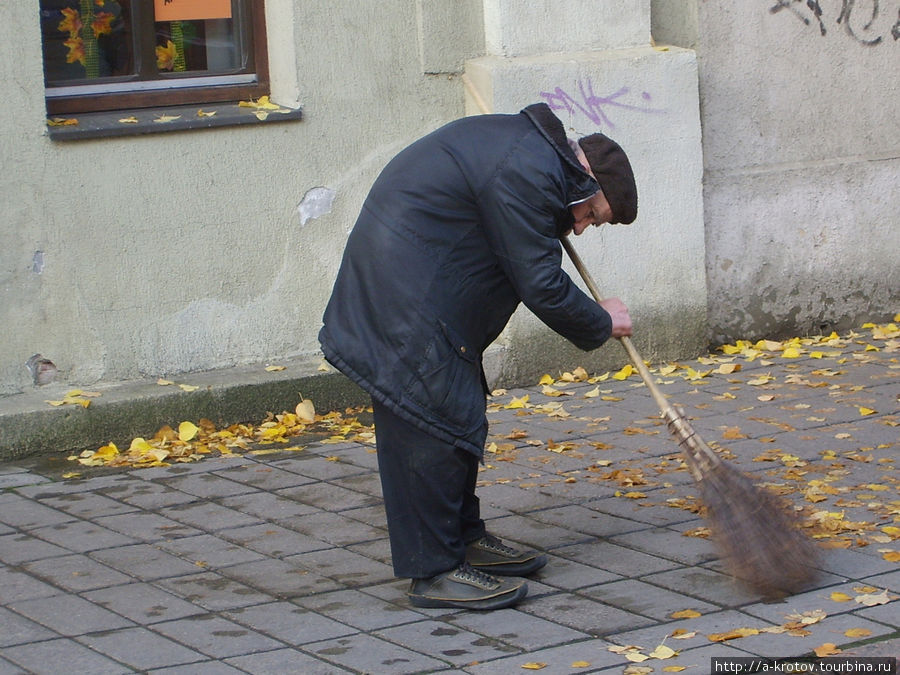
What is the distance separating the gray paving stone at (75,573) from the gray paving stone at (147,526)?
0.29 m

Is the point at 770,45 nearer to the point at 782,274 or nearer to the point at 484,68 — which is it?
the point at 782,274

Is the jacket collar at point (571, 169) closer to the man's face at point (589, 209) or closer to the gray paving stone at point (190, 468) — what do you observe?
the man's face at point (589, 209)

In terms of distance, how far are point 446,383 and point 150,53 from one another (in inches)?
129

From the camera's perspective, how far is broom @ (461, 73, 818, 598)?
4.14 meters

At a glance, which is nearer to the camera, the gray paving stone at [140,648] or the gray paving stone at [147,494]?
the gray paving stone at [140,648]

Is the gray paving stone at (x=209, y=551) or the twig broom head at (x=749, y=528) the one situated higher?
the twig broom head at (x=749, y=528)

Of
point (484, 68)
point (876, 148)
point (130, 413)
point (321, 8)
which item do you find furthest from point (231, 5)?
point (876, 148)

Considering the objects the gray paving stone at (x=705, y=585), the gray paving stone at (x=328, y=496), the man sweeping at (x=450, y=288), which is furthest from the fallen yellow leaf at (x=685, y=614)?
the gray paving stone at (x=328, y=496)

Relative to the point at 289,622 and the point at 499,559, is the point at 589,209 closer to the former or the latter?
the point at 499,559

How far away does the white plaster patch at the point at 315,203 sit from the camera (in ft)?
22.0

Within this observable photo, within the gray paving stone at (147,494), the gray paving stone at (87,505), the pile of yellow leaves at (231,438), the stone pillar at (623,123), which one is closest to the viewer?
the gray paving stone at (87,505)

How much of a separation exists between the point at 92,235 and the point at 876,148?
463 centimetres

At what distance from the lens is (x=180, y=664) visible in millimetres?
3783

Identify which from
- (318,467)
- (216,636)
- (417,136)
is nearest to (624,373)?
(417,136)
